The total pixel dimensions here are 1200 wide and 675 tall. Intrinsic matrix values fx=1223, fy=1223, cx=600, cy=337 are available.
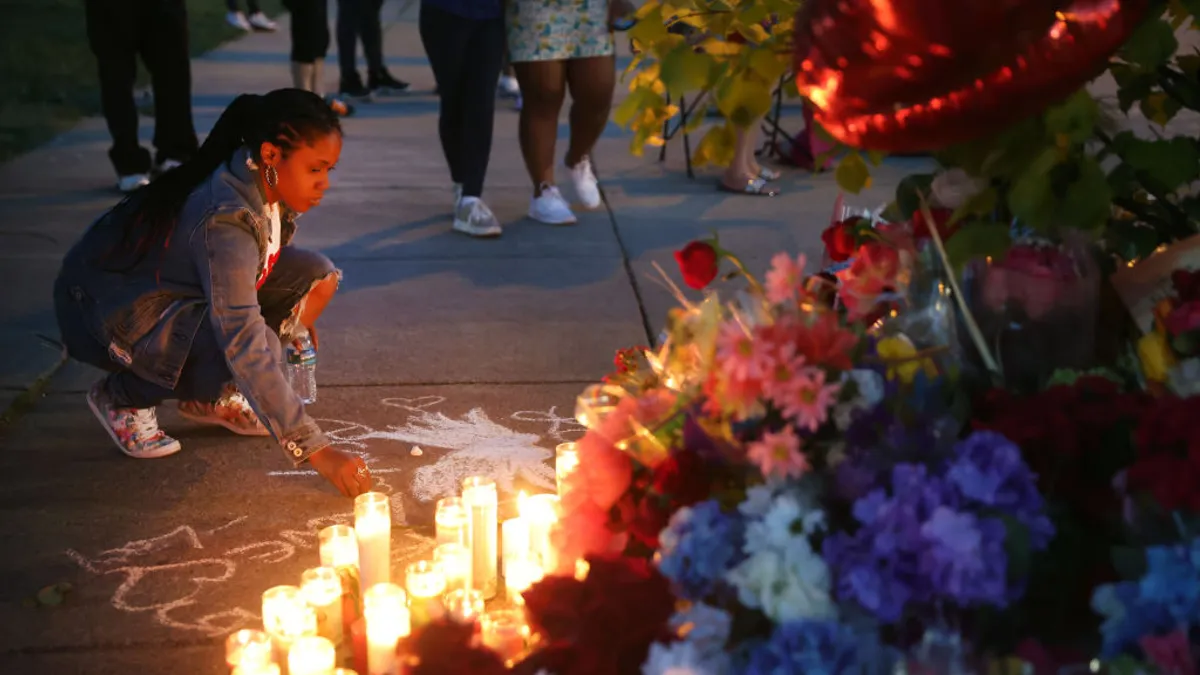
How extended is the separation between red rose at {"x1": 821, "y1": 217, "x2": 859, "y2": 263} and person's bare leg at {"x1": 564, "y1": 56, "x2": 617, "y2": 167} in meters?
3.04

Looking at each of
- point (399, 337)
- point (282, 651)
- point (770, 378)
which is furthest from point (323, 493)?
point (770, 378)

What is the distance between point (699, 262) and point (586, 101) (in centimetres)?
372

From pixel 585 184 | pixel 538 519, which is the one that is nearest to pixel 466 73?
pixel 585 184

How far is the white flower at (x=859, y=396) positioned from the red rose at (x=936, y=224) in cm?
51

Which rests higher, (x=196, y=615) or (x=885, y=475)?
(x=885, y=475)

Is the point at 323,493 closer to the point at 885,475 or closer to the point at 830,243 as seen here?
the point at 830,243

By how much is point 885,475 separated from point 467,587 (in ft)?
3.90

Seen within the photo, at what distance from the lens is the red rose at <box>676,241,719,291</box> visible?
6.35 ft

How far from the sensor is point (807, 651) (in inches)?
53.5

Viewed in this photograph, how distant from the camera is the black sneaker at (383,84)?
9.81 m

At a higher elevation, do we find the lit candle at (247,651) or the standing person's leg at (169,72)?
the lit candle at (247,651)

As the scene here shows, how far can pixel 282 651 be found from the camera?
2213mm

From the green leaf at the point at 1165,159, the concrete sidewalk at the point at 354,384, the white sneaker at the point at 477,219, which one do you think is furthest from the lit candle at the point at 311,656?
the white sneaker at the point at 477,219

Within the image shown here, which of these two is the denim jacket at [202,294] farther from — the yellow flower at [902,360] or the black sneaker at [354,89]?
the black sneaker at [354,89]
